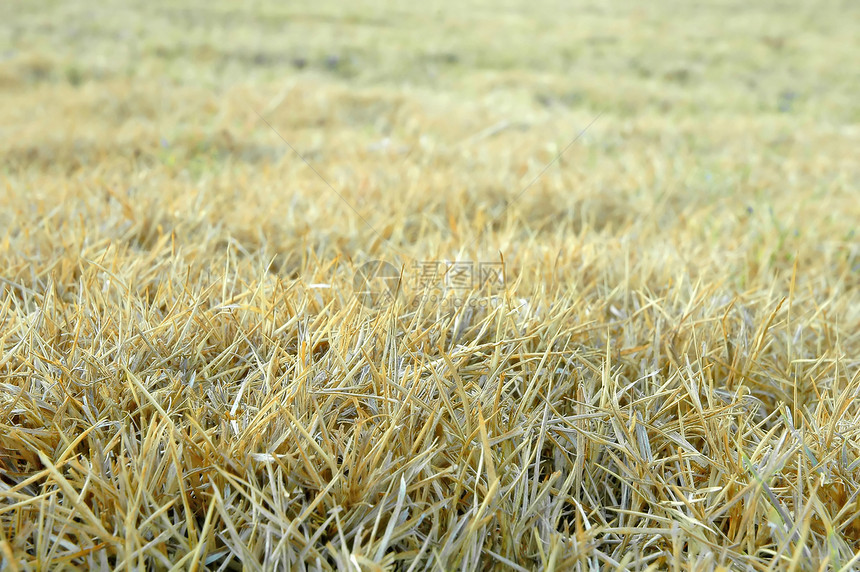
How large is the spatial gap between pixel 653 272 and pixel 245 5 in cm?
870

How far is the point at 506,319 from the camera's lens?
1220mm

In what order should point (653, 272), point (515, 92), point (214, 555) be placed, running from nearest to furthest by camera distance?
1. point (214, 555)
2. point (653, 272)
3. point (515, 92)

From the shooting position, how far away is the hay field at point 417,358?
86 cm

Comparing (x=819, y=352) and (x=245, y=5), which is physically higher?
(x=245, y=5)

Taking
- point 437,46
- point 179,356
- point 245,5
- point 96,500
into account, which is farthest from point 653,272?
point 245,5

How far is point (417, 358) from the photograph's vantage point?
3.79ft

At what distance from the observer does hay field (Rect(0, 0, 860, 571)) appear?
34.0 inches

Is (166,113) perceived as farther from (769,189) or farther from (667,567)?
(667,567)

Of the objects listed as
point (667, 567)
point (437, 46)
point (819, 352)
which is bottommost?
point (667, 567)

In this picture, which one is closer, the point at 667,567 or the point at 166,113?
the point at 667,567

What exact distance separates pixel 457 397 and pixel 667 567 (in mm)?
424

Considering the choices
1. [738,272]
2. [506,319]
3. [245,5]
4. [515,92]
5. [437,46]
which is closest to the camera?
[506,319]

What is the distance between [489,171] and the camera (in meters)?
2.83

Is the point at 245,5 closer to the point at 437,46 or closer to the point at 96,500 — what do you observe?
the point at 437,46
